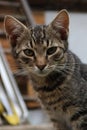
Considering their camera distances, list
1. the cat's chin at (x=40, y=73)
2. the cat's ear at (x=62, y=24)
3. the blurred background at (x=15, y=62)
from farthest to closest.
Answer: the blurred background at (x=15, y=62) → the cat's ear at (x=62, y=24) → the cat's chin at (x=40, y=73)

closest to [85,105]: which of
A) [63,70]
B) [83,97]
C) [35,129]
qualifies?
[83,97]

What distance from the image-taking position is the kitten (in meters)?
2.18

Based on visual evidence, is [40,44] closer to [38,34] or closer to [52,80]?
[38,34]

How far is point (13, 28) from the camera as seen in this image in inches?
91.0

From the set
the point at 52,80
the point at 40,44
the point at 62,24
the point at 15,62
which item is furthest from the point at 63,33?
the point at 15,62

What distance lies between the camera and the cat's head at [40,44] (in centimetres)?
216

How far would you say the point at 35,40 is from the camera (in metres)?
2.23

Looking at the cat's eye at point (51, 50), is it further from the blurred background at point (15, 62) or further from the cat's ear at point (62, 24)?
the blurred background at point (15, 62)

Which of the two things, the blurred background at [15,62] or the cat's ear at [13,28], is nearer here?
the cat's ear at [13,28]

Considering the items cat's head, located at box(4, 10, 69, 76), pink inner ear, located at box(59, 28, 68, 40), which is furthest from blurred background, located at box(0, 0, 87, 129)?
pink inner ear, located at box(59, 28, 68, 40)

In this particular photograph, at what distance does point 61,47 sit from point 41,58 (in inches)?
6.3

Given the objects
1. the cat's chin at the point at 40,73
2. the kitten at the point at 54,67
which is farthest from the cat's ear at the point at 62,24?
the cat's chin at the point at 40,73

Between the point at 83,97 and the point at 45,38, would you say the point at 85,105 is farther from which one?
the point at 45,38

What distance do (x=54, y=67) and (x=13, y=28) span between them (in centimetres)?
34
